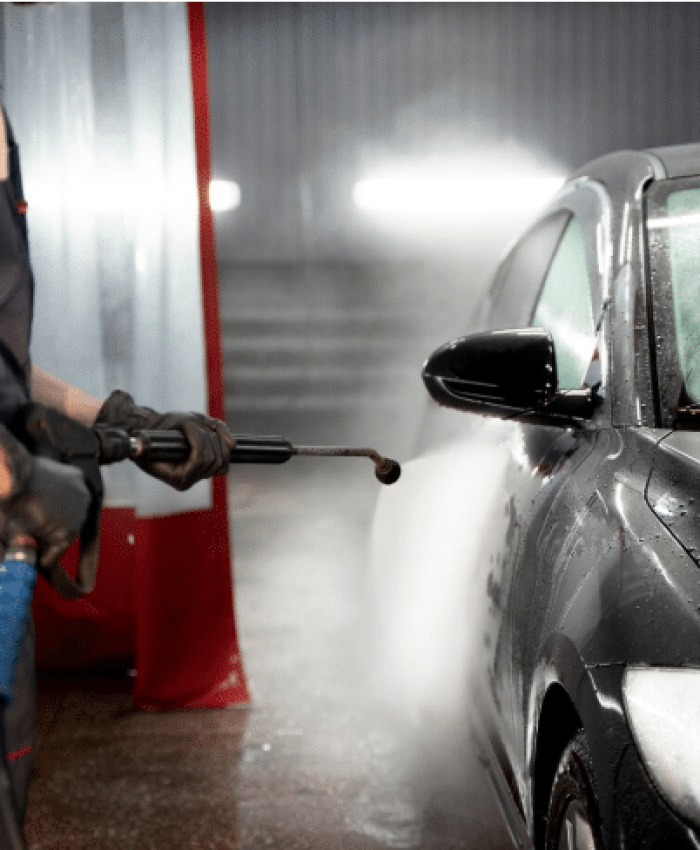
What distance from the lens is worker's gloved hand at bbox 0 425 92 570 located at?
1.27 meters

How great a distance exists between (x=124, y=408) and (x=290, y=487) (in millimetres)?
8646

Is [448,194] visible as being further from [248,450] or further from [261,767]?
[248,450]

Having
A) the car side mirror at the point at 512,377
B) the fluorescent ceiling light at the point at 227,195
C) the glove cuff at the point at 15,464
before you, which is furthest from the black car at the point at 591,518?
the fluorescent ceiling light at the point at 227,195

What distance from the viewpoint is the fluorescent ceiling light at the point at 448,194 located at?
37.5ft

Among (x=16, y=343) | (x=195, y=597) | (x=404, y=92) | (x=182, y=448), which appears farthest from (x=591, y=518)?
(x=404, y=92)

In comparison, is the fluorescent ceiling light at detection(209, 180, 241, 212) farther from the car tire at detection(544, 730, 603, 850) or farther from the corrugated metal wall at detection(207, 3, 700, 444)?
the car tire at detection(544, 730, 603, 850)

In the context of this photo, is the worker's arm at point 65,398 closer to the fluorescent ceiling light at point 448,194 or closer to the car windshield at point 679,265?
the car windshield at point 679,265

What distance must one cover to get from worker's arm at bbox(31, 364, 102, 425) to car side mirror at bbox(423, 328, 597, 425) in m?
0.71

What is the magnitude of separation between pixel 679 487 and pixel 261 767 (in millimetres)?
2105

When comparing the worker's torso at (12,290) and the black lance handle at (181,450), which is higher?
the worker's torso at (12,290)

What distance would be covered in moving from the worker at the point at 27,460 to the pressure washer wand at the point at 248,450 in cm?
3

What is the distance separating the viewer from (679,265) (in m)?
2.11

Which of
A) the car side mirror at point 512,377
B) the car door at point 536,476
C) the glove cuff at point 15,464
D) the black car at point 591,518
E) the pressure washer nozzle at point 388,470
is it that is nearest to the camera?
the glove cuff at point 15,464

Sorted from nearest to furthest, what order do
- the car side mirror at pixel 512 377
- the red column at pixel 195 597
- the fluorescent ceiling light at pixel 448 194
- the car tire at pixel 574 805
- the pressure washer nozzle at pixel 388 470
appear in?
the car tire at pixel 574 805
the pressure washer nozzle at pixel 388 470
the car side mirror at pixel 512 377
the red column at pixel 195 597
the fluorescent ceiling light at pixel 448 194
